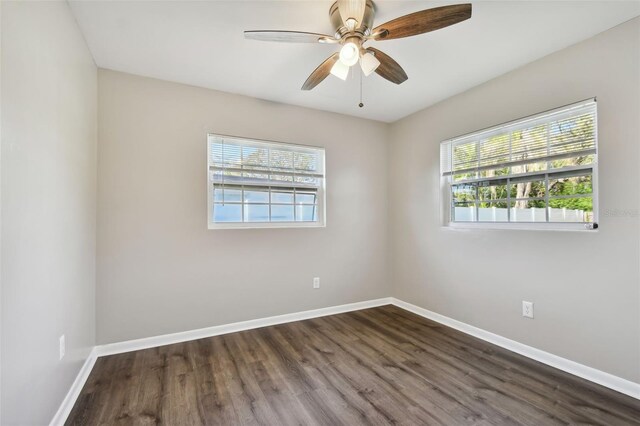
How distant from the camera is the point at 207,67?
2.47 meters

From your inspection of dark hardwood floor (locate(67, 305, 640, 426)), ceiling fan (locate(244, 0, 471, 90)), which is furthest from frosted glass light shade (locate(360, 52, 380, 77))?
dark hardwood floor (locate(67, 305, 640, 426))

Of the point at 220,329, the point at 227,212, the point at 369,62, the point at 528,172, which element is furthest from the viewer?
the point at 227,212

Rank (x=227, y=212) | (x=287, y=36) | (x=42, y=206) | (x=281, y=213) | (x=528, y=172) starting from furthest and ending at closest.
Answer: (x=281, y=213), (x=227, y=212), (x=528, y=172), (x=287, y=36), (x=42, y=206)

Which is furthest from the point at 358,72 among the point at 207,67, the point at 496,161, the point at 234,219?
the point at 234,219

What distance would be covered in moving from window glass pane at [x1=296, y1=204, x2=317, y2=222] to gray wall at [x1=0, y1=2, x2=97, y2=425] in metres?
1.94

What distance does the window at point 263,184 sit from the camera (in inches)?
117

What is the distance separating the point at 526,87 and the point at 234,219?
2973mm

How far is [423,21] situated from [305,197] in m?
2.18

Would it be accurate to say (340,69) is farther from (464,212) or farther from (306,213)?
(464,212)

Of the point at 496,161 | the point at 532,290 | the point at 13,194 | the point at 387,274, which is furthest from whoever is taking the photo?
the point at 387,274

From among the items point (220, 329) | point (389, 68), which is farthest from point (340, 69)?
point (220, 329)

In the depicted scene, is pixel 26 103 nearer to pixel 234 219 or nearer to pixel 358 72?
pixel 234 219

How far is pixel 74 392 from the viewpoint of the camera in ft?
6.12

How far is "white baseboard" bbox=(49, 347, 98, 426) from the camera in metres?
1.62
